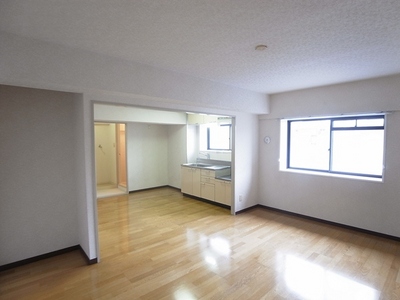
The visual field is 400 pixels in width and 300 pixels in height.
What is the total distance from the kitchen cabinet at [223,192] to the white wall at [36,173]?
299 centimetres

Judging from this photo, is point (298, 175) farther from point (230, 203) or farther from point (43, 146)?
point (43, 146)

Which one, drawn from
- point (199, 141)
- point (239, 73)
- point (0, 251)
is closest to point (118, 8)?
point (239, 73)

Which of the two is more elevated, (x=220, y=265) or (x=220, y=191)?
(x=220, y=191)

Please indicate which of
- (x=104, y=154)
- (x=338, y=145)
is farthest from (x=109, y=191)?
(x=338, y=145)

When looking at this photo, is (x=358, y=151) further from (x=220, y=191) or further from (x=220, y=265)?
(x=220, y=265)

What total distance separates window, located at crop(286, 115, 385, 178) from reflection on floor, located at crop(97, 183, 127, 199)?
15.9 ft

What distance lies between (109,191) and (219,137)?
379 centimetres

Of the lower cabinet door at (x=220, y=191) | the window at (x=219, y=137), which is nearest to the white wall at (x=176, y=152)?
the window at (x=219, y=137)

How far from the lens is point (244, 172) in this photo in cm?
482

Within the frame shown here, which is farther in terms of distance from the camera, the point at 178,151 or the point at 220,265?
the point at 178,151

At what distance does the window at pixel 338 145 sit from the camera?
3.66 meters

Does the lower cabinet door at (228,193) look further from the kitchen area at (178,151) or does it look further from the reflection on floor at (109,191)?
the reflection on floor at (109,191)

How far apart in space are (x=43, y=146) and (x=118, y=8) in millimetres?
2321

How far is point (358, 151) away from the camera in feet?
12.6
